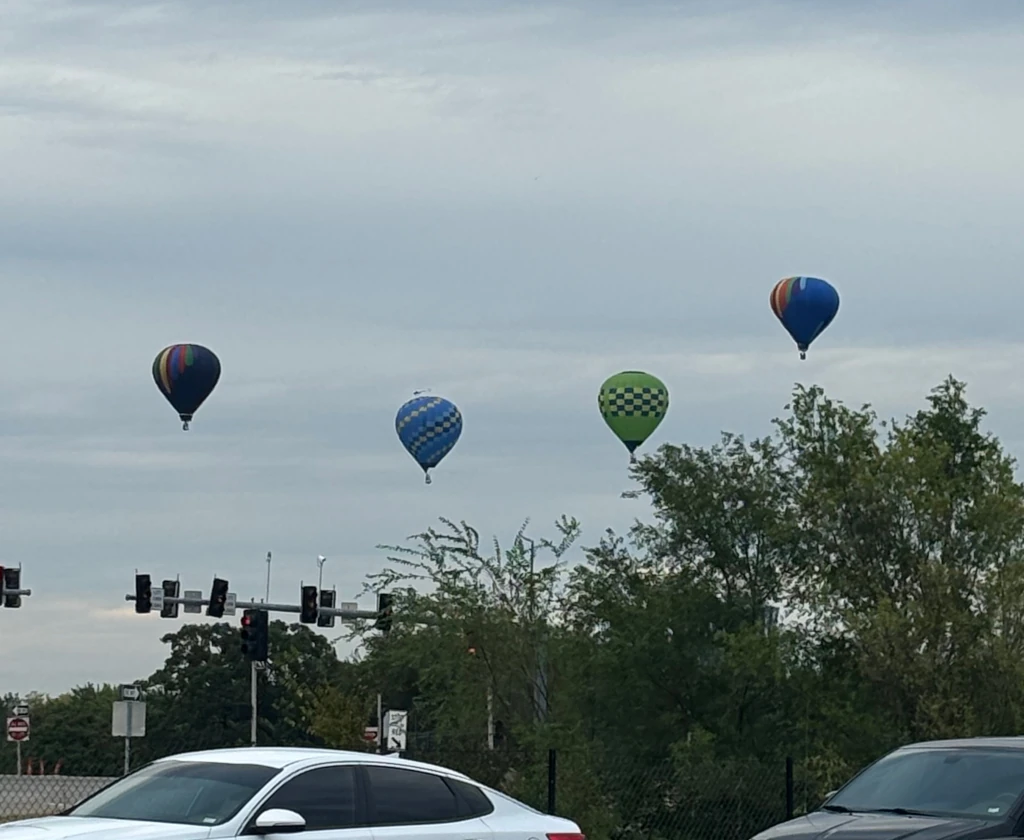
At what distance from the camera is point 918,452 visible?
32.3 metres

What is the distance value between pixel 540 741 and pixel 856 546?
8.15 m

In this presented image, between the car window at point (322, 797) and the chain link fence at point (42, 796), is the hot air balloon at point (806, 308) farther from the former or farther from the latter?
the car window at point (322, 797)

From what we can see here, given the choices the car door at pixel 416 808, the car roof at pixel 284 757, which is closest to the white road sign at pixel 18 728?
the car roof at pixel 284 757

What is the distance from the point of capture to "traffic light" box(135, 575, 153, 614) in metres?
45.4

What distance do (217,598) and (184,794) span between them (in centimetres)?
3637

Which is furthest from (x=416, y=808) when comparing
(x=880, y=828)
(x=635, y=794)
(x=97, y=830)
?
(x=635, y=794)

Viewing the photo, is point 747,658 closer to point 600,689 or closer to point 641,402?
point 600,689

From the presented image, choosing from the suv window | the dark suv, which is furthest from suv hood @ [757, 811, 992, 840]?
the suv window

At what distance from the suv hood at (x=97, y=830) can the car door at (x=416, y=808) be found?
137cm

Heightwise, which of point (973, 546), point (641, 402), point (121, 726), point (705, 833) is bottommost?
point (705, 833)

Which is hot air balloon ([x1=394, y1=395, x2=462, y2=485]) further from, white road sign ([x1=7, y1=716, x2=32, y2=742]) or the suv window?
the suv window

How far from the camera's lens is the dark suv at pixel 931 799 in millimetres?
12094

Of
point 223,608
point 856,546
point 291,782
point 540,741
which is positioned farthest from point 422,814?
point 223,608

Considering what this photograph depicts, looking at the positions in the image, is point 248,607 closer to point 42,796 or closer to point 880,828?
point 42,796
